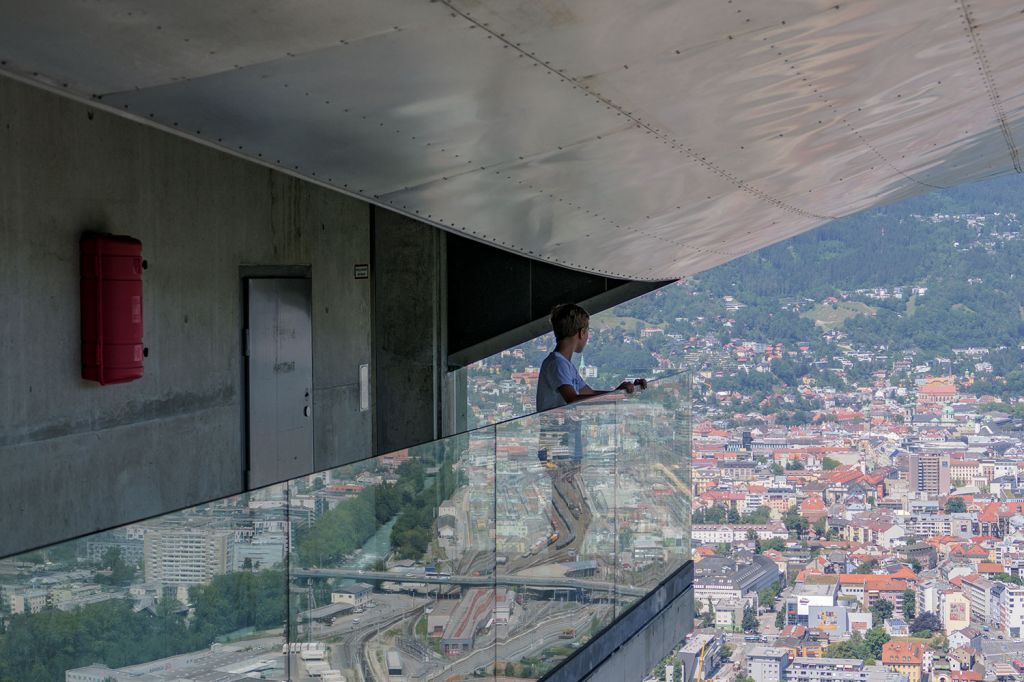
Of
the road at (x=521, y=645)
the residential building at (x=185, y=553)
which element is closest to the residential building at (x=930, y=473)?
A: the road at (x=521, y=645)

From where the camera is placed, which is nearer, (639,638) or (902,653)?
(639,638)

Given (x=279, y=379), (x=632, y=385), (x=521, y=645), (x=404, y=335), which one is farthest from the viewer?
(x=404, y=335)

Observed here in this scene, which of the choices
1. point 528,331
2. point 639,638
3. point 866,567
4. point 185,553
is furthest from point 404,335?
point 866,567

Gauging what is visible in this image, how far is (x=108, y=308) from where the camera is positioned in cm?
689

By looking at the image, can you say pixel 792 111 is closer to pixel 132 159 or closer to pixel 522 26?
pixel 522 26

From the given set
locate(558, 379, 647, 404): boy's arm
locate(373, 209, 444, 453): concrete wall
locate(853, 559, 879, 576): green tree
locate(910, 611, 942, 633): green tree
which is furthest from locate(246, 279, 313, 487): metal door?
locate(853, 559, 879, 576): green tree

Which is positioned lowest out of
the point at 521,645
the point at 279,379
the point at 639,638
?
the point at 639,638

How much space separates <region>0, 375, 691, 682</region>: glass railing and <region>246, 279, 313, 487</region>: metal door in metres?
2.91

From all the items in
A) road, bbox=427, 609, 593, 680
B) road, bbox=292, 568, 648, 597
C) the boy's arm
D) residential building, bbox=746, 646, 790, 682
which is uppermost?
the boy's arm

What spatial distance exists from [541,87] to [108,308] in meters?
3.03

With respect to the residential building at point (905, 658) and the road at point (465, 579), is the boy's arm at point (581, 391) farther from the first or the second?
the residential building at point (905, 658)

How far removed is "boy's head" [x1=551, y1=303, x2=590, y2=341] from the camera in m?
7.85

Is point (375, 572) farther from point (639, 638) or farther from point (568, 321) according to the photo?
point (639, 638)

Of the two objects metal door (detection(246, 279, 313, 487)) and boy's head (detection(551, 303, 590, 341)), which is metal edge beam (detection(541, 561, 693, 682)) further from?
metal door (detection(246, 279, 313, 487))
